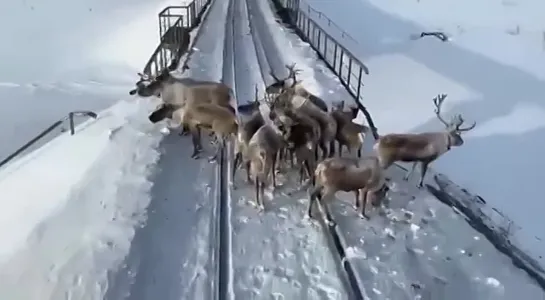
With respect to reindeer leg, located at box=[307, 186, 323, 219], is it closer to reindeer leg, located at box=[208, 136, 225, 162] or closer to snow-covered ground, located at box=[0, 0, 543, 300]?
snow-covered ground, located at box=[0, 0, 543, 300]

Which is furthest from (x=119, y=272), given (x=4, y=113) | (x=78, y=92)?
(x=78, y=92)

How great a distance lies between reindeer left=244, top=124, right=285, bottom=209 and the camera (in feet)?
19.1

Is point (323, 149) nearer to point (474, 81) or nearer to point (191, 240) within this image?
point (191, 240)

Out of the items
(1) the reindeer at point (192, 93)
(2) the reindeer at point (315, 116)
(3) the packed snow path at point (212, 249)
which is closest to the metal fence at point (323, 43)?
(1) the reindeer at point (192, 93)

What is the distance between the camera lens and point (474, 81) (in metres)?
15.1

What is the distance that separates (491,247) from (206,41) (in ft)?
29.8

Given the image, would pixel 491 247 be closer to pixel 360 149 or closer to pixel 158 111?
pixel 360 149

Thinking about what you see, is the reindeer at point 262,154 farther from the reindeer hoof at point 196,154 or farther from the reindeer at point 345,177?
the reindeer hoof at point 196,154

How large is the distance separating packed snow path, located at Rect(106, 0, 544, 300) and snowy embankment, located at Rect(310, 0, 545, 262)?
52.7 inches

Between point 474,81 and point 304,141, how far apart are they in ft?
32.4

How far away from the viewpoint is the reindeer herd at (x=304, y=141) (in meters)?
5.53

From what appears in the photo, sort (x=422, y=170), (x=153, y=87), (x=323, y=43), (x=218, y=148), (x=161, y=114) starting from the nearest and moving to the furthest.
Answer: (x=422, y=170), (x=218, y=148), (x=161, y=114), (x=153, y=87), (x=323, y=43)

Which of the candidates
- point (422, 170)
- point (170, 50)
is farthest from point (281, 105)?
point (170, 50)

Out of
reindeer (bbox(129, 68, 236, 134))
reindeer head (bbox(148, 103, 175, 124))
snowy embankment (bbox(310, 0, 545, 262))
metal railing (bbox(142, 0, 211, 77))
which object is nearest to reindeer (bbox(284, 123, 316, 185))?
reindeer (bbox(129, 68, 236, 134))
